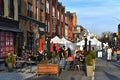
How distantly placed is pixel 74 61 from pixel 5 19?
367 inches

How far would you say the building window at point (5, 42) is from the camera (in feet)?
106

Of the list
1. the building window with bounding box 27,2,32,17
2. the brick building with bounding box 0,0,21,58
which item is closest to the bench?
the brick building with bounding box 0,0,21,58

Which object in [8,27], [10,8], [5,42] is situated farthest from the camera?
[10,8]

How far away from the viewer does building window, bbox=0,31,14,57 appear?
32.3m

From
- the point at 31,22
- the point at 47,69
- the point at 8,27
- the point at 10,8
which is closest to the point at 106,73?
the point at 47,69

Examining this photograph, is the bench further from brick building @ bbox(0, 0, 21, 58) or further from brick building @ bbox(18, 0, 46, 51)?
brick building @ bbox(18, 0, 46, 51)

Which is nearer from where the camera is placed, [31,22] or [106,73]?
[106,73]

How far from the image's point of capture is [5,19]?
32.3 metres

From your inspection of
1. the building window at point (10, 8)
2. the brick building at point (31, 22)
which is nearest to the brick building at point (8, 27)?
the building window at point (10, 8)

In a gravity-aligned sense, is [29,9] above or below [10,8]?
above

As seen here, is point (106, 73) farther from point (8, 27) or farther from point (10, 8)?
point (10, 8)

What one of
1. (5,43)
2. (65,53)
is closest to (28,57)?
(5,43)

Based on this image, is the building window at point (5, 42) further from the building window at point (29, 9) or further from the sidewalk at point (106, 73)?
the sidewalk at point (106, 73)

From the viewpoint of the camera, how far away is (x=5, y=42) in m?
33.4
